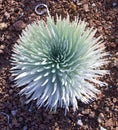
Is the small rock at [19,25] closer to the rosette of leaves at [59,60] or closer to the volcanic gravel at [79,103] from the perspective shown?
the volcanic gravel at [79,103]

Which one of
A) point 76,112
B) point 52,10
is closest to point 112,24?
point 52,10

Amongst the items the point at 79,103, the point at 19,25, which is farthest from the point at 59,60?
the point at 19,25

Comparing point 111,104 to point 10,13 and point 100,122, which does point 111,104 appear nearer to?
point 100,122

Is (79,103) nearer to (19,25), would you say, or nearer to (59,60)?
(59,60)

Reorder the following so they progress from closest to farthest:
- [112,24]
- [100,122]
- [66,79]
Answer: [66,79] → [100,122] → [112,24]

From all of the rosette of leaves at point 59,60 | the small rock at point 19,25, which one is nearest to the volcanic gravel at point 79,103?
the small rock at point 19,25

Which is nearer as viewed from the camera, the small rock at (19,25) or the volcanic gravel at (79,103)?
the volcanic gravel at (79,103)

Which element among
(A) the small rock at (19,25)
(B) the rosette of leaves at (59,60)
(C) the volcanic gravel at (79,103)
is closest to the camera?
(B) the rosette of leaves at (59,60)
